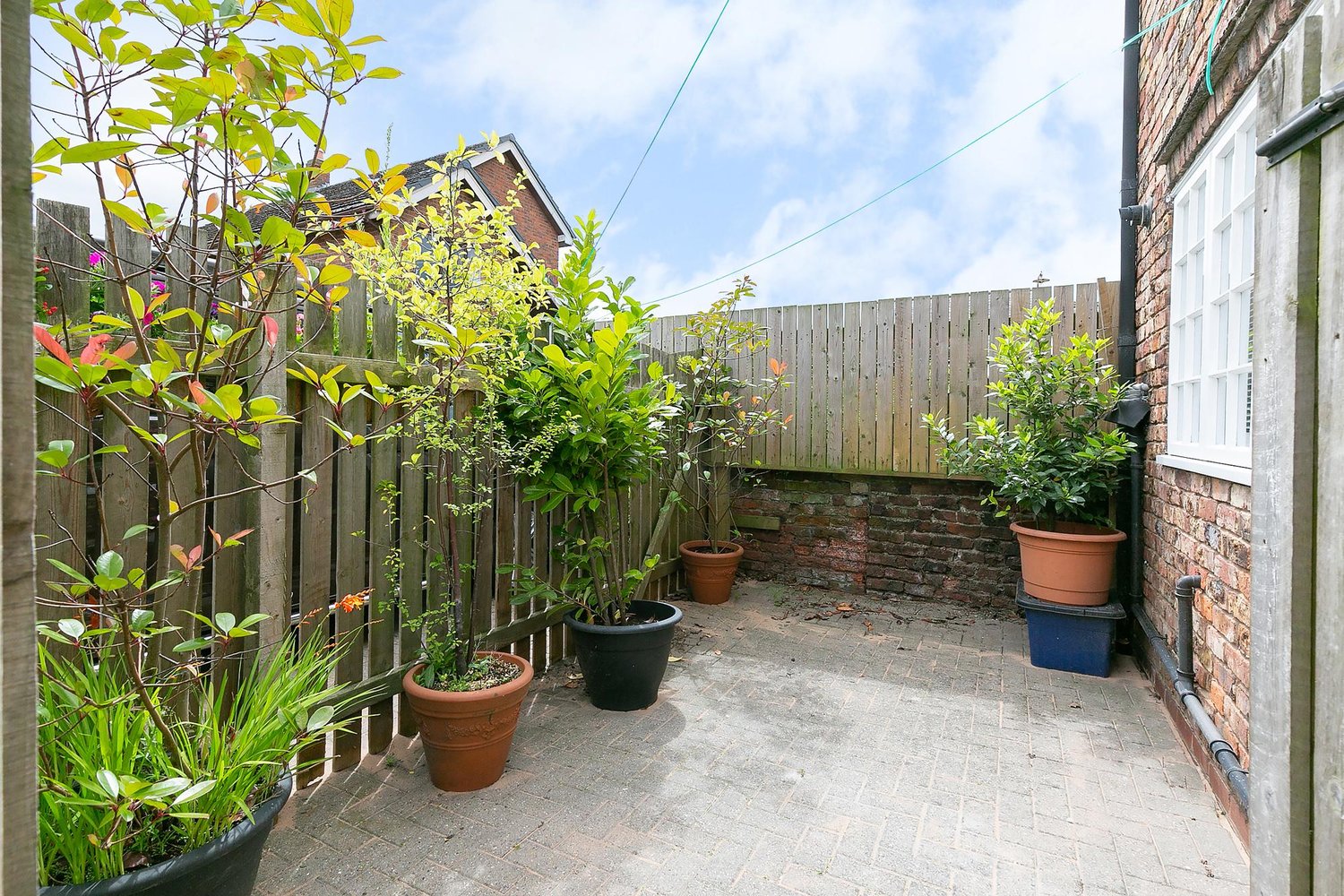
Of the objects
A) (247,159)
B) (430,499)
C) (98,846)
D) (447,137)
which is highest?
(447,137)

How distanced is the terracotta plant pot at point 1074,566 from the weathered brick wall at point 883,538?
99 cm

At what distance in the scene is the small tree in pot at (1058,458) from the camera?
10.9 feet

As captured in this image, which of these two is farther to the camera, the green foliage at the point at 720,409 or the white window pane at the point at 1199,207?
the green foliage at the point at 720,409

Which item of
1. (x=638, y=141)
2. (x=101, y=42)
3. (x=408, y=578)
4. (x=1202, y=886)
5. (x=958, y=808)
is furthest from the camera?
(x=638, y=141)

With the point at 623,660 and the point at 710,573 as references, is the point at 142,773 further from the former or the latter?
the point at 710,573

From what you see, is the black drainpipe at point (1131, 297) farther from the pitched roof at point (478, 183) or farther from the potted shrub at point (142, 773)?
the potted shrub at point (142, 773)

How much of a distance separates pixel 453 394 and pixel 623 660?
4.66 feet

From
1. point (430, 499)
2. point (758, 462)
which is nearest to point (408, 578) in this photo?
point (430, 499)

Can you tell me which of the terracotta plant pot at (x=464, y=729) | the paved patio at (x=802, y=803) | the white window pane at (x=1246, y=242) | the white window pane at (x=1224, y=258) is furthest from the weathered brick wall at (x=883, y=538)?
the terracotta plant pot at (x=464, y=729)

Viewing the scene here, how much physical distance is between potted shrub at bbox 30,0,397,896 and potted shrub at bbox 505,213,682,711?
1.19m

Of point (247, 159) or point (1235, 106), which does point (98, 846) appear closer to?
point (247, 159)

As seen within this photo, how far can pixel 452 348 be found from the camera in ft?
6.22

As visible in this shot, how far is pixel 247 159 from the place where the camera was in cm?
133

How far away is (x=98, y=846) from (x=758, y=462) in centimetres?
442
